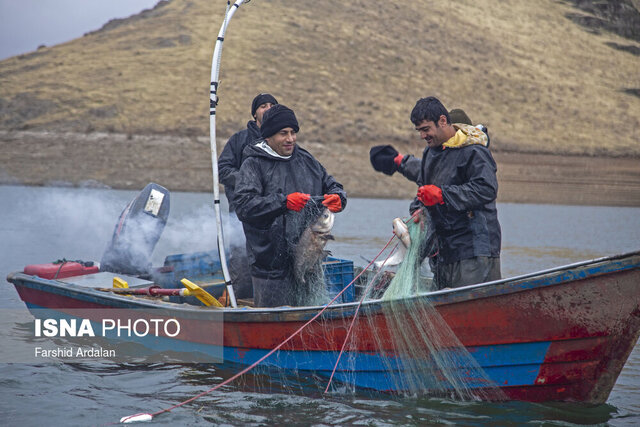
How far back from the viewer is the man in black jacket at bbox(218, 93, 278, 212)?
758 cm

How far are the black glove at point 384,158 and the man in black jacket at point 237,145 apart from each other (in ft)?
4.34

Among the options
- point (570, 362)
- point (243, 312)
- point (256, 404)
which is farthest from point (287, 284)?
point (570, 362)

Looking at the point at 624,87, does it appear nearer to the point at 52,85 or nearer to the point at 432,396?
the point at 52,85

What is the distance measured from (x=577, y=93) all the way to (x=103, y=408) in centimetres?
6745

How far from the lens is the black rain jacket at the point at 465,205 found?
5602 mm

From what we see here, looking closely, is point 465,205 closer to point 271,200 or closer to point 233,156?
point 271,200

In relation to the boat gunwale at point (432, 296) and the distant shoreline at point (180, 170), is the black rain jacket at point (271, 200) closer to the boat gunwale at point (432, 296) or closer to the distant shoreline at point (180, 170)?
the boat gunwale at point (432, 296)

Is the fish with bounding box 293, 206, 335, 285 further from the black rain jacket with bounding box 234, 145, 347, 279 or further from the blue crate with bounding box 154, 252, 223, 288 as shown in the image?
the blue crate with bounding box 154, 252, 223, 288

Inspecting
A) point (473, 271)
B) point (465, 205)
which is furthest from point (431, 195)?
point (473, 271)

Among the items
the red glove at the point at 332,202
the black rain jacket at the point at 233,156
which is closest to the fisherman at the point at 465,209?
the red glove at the point at 332,202

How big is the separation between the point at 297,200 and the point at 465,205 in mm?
1332

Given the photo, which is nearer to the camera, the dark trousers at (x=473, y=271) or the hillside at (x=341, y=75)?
the dark trousers at (x=473, y=271)

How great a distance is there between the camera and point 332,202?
Answer: 6141 millimetres

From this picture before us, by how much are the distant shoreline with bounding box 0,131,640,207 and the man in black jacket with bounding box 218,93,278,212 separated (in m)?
33.1
